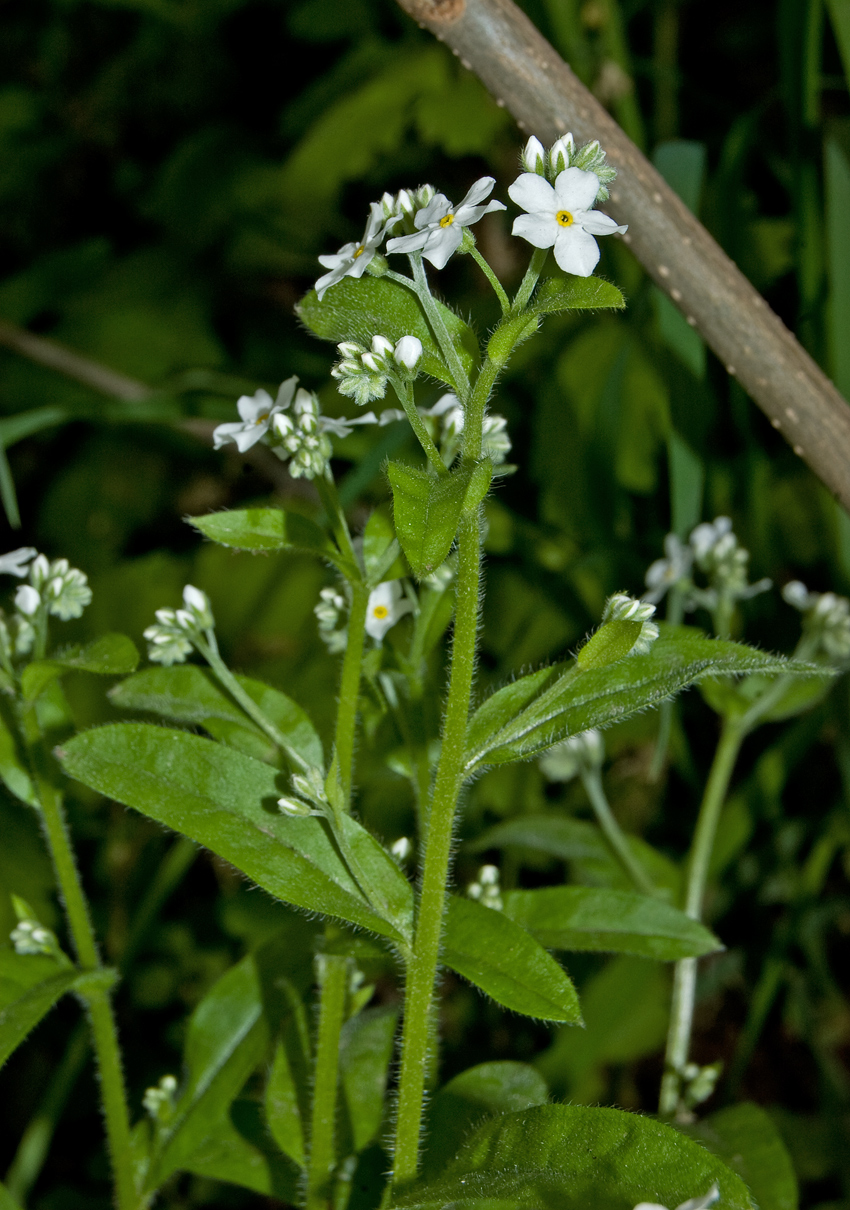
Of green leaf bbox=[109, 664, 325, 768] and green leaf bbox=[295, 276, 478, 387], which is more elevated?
green leaf bbox=[295, 276, 478, 387]

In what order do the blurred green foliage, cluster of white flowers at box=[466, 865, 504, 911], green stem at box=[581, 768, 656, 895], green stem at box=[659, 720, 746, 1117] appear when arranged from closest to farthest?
cluster of white flowers at box=[466, 865, 504, 911] < green stem at box=[659, 720, 746, 1117] < green stem at box=[581, 768, 656, 895] < the blurred green foliage

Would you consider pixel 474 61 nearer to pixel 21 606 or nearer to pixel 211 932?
pixel 21 606

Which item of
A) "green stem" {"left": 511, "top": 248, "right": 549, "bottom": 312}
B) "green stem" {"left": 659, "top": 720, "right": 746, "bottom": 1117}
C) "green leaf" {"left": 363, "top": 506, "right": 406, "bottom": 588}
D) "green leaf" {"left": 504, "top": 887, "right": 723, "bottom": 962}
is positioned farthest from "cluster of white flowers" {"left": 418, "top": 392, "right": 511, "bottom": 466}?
"green stem" {"left": 659, "top": 720, "right": 746, "bottom": 1117}

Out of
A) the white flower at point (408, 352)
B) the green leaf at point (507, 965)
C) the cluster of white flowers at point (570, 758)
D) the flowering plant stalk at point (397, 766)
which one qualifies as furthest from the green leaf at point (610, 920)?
the white flower at point (408, 352)

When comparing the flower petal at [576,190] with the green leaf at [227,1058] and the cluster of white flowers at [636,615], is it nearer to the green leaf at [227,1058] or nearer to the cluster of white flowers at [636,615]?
the cluster of white flowers at [636,615]

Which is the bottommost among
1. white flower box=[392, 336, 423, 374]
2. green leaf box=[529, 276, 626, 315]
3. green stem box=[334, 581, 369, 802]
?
green stem box=[334, 581, 369, 802]

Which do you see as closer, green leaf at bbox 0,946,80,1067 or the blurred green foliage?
green leaf at bbox 0,946,80,1067

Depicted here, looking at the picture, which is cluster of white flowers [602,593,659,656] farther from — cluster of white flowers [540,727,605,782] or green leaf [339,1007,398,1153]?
cluster of white flowers [540,727,605,782]
